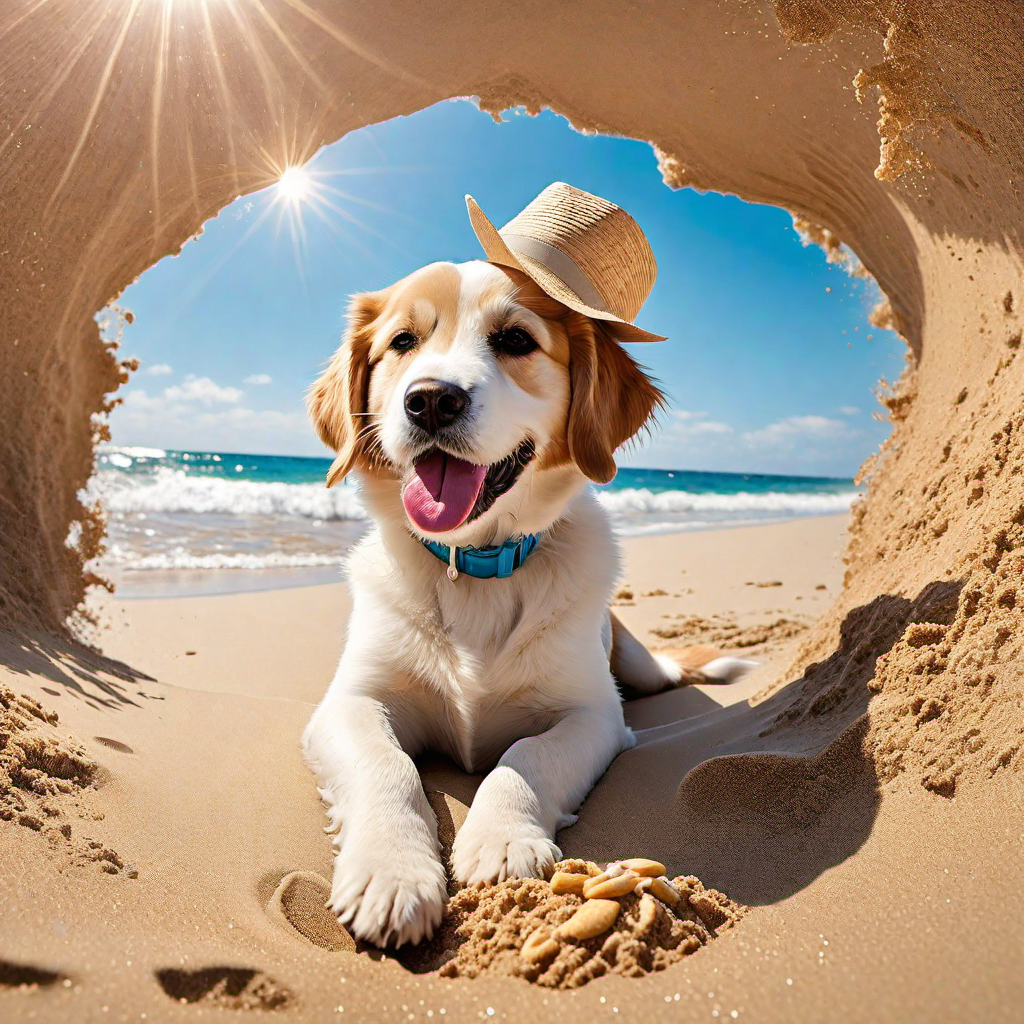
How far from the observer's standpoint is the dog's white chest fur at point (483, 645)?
7.55 feet

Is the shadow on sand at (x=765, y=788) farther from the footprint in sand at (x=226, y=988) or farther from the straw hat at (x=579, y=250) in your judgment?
the straw hat at (x=579, y=250)

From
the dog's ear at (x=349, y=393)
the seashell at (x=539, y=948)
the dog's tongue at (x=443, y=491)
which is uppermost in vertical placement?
the dog's ear at (x=349, y=393)

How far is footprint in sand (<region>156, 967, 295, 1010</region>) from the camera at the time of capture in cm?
103

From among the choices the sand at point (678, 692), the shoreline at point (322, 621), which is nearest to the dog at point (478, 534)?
the sand at point (678, 692)

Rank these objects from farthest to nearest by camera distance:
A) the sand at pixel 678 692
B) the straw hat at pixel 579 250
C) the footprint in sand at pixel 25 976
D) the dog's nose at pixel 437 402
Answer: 1. the straw hat at pixel 579 250
2. the dog's nose at pixel 437 402
3. the sand at pixel 678 692
4. the footprint in sand at pixel 25 976

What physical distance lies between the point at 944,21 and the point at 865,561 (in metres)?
2.04

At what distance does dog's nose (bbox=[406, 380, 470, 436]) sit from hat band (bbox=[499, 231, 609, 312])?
580mm

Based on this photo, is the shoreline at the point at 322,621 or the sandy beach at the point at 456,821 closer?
the sandy beach at the point at 456,821

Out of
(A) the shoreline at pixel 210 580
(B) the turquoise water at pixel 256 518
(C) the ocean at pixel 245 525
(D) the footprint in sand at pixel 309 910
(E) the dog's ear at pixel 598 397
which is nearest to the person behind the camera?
(D) the footprint in sand at pixel 309 910

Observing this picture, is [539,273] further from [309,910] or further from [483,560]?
[309,910]

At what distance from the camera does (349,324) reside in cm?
284

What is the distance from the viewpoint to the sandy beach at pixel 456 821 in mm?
1021

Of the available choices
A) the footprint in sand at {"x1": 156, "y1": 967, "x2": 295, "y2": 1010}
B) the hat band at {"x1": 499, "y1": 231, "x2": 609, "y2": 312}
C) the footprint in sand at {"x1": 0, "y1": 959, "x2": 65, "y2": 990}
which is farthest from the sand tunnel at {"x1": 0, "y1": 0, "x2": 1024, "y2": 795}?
the footprint in sand at {"x1": 0, "y1": 959, "x2": 65, "y2": 990}

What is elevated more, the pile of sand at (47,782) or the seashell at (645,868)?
the seashell at (645,868)
